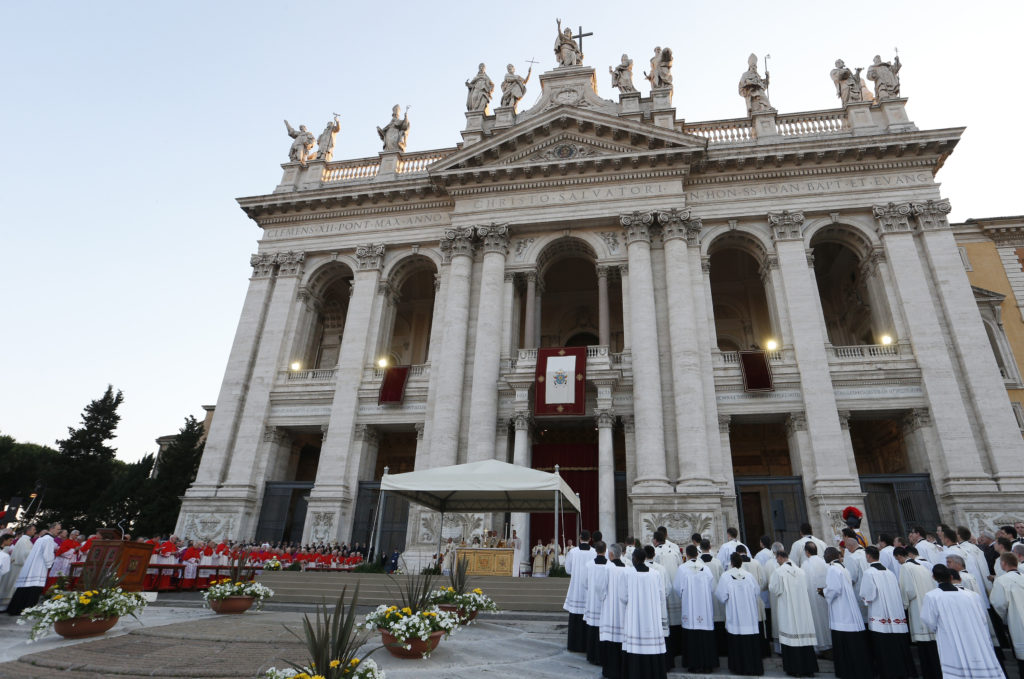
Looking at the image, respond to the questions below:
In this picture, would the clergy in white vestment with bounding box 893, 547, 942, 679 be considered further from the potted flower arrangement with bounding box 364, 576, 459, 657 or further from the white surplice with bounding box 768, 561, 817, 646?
the potted flower arrangement with bounding box 364, 576, 459, 657

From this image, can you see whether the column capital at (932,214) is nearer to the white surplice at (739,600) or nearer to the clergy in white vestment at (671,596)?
the clergy in white vestment at (671,596)

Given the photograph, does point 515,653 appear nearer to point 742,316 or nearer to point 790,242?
point 790,242

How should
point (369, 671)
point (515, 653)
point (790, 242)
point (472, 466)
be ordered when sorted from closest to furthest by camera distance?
point (369, 671) < point (515, 653) < point (472, 466) < point (790, 242)

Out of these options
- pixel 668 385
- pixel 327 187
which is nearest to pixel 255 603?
pixel 668 385

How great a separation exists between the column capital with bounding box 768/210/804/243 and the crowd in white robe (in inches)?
612

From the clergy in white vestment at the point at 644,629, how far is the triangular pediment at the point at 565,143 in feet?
64.4

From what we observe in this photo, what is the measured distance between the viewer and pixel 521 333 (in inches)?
1082

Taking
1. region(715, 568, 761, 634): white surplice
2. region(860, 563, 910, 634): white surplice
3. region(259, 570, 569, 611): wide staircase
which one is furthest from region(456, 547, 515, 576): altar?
region(860, 563, 910, 634): white surplice

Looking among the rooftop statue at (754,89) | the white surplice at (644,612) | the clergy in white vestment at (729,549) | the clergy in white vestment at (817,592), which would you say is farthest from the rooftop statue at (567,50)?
the white surplice at (644,612)

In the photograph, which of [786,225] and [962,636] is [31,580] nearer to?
[962,636]

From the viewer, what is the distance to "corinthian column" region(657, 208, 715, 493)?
63.4 feet

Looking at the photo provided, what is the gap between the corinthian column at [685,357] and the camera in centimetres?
1933

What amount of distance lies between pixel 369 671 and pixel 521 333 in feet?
74.6

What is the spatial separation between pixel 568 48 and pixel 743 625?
28.2 m
